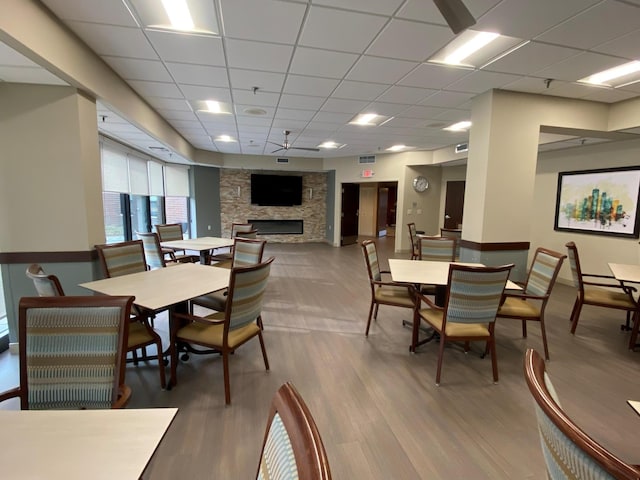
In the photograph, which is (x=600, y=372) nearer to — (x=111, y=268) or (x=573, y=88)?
(x=573, y=88)

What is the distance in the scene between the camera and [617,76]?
10.3ft

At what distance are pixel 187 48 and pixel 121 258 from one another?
2040 mm

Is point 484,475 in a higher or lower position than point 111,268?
lower

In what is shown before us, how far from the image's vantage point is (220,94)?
3.80 metres

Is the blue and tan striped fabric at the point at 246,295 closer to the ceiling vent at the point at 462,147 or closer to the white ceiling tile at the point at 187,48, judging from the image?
the white ceiling tile at the point at 187,48

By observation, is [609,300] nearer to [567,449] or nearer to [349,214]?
[567,449]

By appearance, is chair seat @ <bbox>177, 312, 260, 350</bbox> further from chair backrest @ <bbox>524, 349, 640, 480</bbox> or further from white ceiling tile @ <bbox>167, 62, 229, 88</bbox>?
white ceiling tile @ <bbox>167, 62, 229, 88</bbox>

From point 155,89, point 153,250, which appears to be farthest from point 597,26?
point 153,250

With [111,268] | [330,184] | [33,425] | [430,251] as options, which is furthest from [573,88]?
[330,184]

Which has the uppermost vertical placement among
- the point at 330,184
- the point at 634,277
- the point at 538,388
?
the point at 330,184

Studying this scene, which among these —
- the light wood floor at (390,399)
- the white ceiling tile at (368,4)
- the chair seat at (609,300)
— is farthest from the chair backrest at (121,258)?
the chair seat at (609,300)

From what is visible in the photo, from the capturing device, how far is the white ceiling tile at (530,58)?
260 cm

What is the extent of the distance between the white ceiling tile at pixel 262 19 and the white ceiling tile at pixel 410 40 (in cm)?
71

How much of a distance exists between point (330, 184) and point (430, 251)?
242 inches
